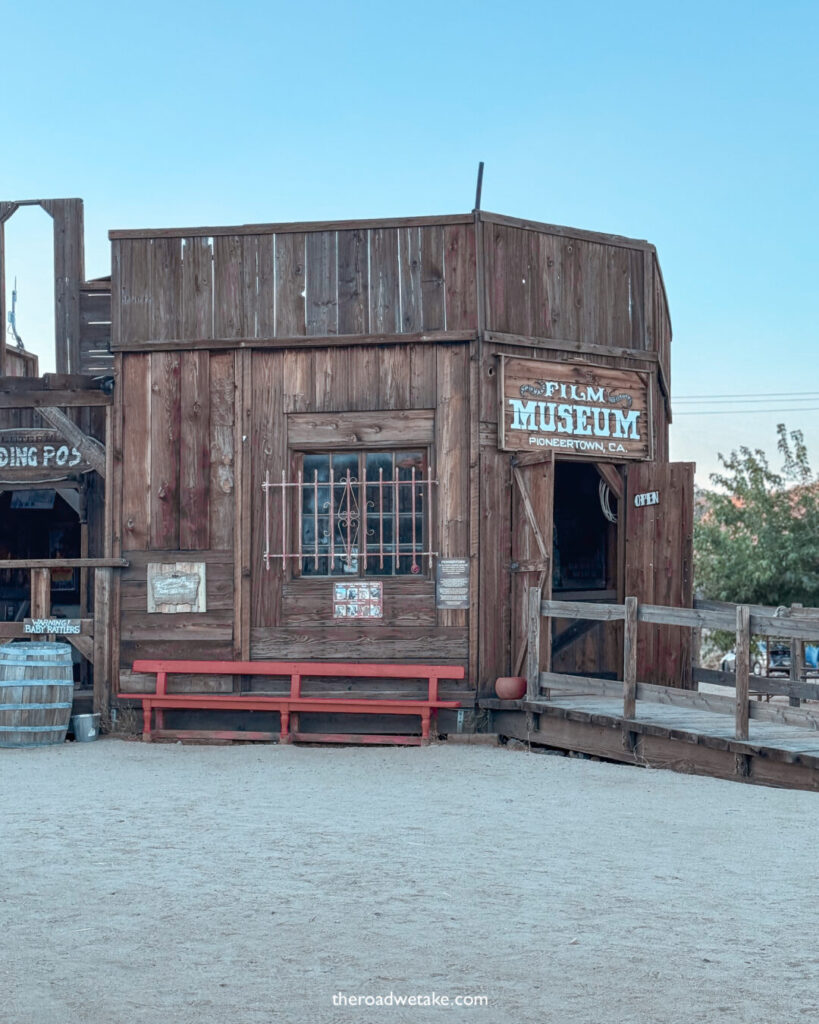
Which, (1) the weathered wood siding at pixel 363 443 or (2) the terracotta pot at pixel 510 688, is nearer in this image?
(2) the terracotta pot at pixel 510 688

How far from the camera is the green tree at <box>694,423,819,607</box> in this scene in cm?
2458

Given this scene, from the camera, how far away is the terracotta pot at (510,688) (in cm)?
1202

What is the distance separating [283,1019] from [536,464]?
27.4 ft

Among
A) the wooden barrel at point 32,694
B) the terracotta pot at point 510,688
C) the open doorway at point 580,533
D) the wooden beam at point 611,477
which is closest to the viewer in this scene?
the wooden barrel at point 32,694

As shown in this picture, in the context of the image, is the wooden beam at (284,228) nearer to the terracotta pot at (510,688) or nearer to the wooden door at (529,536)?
the wooden door at (529,536)

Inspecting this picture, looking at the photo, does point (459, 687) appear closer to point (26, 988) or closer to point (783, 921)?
point (783, 921)

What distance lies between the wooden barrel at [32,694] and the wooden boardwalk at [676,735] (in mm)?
4058

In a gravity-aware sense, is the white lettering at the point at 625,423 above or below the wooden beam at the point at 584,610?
above

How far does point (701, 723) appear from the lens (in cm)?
1037

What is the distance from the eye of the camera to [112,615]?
42.4 ft

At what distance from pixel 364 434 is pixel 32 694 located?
4.00m

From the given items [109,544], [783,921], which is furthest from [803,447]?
[783,921]

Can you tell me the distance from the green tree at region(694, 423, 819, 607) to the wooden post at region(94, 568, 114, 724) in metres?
14.9

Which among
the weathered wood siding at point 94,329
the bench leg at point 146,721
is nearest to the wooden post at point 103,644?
the bench leg at point 146,721
